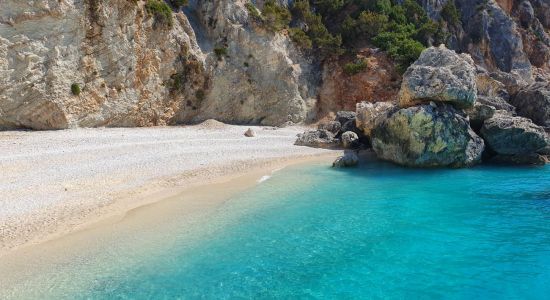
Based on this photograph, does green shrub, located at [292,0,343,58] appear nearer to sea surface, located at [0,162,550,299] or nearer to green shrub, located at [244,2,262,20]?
green shrub, located at [244,2,262,20]

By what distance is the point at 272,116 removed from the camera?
38.2m

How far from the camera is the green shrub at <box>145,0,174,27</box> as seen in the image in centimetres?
3094

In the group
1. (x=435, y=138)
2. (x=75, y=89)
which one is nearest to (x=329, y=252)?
(x=435, y=138)

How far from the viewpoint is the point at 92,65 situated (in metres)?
27.2

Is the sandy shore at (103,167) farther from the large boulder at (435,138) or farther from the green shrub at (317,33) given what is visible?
the green shrub at (317,33)

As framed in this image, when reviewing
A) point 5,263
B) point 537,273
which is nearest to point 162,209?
point 5,263

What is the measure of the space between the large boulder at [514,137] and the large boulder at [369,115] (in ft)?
21.1

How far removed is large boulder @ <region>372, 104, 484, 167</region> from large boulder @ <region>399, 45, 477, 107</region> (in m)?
0.70

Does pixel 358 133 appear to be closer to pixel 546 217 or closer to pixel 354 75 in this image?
pixel 354 75

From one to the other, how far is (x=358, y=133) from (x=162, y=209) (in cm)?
1890

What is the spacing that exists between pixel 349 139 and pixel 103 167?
17486 mm

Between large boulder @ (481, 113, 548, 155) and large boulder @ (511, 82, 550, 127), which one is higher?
large boulder @ (511, 82, 550, 127)

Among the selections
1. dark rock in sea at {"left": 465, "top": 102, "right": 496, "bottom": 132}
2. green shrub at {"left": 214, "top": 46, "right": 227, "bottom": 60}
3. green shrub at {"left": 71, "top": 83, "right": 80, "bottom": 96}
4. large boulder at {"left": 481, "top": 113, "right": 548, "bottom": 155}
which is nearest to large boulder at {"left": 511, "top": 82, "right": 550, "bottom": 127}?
large boulder at {"left": 481, "top": 113, "right": 548, "bottom": 155}

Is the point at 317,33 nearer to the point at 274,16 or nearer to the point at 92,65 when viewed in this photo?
the point at 274,16
